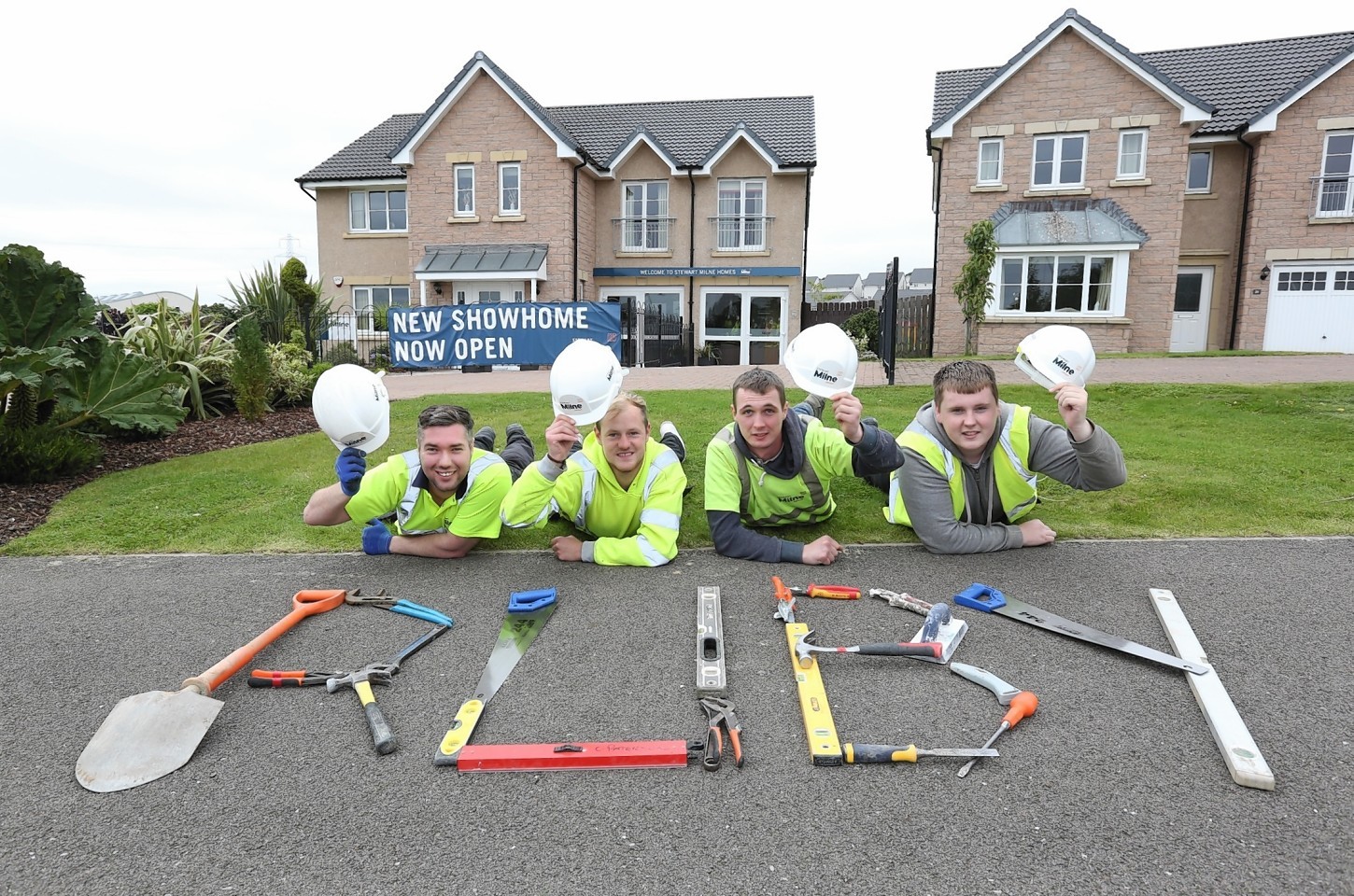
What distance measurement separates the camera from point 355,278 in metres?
24.7

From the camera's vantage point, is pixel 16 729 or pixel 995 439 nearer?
pixel 16 729

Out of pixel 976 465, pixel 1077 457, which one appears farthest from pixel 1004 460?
pixel 1077 457

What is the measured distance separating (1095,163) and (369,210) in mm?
20895

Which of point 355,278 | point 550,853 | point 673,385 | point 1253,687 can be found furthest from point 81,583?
point 355,278

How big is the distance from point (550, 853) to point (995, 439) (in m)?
3.34

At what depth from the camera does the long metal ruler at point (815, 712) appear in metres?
2.49

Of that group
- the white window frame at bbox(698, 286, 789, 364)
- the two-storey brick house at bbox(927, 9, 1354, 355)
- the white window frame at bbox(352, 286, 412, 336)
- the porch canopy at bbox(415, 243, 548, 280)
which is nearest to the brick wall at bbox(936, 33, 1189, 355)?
the two-storey brick house at bbox(927, 9, 1354, 355)

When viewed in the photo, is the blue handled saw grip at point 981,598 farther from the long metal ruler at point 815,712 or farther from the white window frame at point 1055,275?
the white window frame at point 1055,275

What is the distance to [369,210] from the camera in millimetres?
24516

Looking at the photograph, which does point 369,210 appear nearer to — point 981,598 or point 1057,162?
point 1057,162

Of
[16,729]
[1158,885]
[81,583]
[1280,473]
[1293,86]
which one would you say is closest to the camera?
[1158,885]

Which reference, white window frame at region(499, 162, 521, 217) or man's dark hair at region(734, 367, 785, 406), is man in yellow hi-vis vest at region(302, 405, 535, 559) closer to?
man's dark hair at region(734, 367, 785, 406)

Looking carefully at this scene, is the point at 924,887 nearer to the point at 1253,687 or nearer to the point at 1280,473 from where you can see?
the point at 1253,687

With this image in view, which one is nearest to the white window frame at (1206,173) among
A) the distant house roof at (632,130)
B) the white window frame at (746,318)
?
the distant house roof at (632,130)
